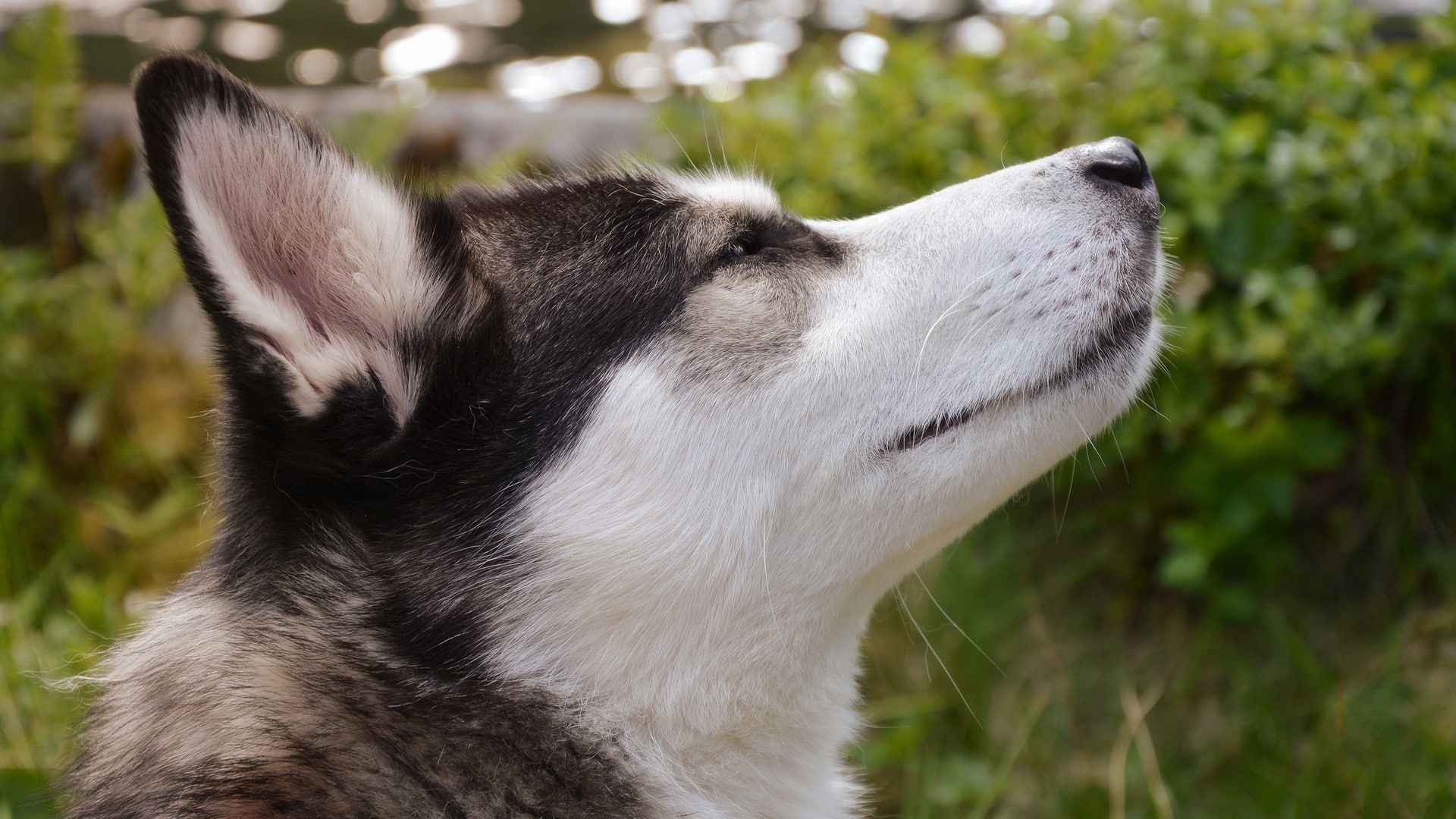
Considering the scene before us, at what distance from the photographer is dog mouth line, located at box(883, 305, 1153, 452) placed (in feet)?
7.00

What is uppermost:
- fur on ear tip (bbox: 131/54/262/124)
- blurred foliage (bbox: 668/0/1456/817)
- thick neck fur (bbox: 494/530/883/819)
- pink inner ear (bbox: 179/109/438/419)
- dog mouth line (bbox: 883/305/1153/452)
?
fur on ear tip (bbox: 131/54/262/124)

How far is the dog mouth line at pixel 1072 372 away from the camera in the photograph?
213cm

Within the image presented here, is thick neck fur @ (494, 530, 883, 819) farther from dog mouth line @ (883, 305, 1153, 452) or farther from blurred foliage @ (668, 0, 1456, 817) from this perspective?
blurred foliage @ (668, 0, 1456, 817)

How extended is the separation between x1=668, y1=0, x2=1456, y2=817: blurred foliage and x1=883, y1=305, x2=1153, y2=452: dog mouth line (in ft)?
4.32

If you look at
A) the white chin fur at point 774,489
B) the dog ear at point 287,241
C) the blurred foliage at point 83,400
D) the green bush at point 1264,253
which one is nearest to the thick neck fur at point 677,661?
the white chin fur at point 774,489

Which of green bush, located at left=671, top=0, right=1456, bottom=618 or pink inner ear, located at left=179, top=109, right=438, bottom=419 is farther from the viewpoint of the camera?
green bush, located at left=671, top=0, right=1456, bottom=618

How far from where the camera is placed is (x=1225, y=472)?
373cm

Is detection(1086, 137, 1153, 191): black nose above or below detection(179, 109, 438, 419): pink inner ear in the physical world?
below

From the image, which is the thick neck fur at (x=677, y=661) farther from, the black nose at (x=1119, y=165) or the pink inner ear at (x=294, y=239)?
the black nose at (x=1119, y=165)

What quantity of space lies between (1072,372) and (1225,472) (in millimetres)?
1852

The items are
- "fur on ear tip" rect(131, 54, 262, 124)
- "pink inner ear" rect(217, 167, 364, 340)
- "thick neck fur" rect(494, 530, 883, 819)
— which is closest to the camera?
"fur on ear tip" rect(131, 54, 262, 124)

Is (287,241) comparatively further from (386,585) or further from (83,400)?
(83,400)

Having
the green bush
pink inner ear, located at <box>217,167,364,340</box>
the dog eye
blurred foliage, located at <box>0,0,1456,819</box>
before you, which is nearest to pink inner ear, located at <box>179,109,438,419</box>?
pink inner ear, located at <box>217,167,364,340</box>

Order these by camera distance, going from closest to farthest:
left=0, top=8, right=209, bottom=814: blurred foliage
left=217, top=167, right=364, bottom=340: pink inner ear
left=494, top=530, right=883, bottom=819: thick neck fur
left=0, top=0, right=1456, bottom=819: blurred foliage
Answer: left=217, top=167, right=364, bottom=340: pink inner ear
left=494, top=530, right=883, bottom=819: thick neck fur
left=0, top=0, right=1456, bottom=819: blurred foliage
left=0, top=8, right=209, bottom=814: blurred foliage
